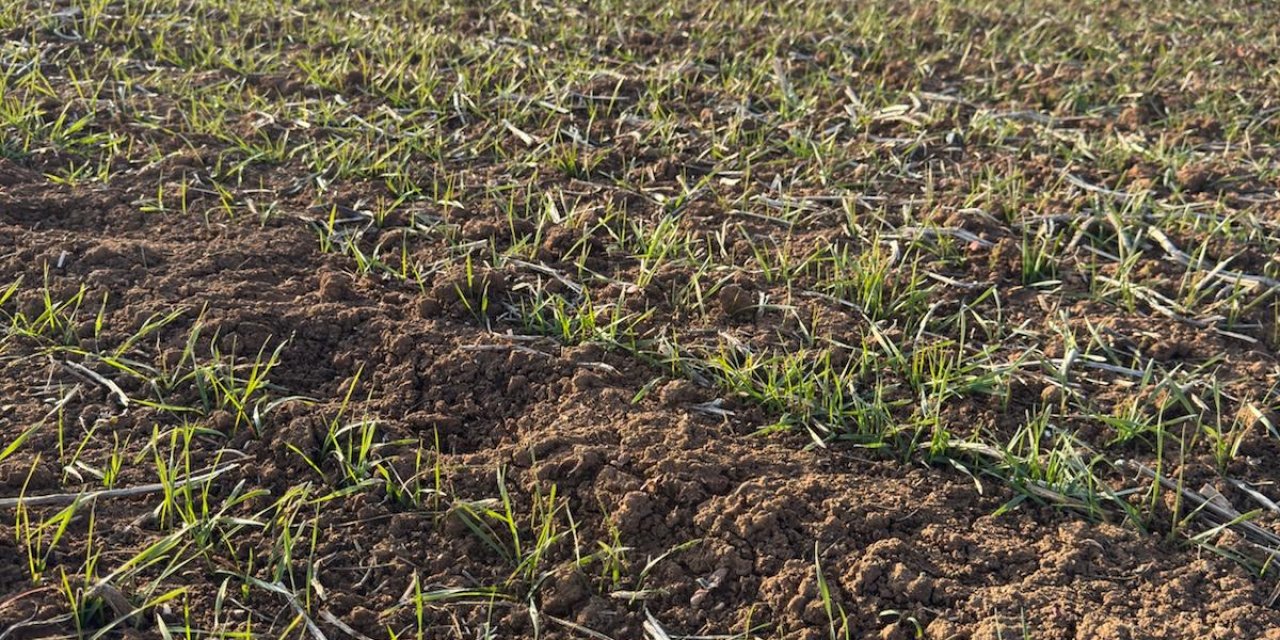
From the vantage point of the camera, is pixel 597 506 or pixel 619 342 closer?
pixel 597 506

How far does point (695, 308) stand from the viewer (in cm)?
263

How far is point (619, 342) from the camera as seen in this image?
246 centimetres

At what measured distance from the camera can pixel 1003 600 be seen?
1837 mm

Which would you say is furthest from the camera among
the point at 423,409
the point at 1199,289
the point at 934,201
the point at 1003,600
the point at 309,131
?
the point at 309,131

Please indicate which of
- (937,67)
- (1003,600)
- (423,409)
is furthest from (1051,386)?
(937,67)

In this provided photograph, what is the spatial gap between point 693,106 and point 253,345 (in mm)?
1822

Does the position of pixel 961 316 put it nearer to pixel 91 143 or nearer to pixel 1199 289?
pixel 1199 289

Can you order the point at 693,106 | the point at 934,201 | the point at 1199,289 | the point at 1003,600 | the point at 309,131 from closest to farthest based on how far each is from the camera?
the point at 1003,600, the point at 1199,289, the point at 934,201, the point at 309,131, the point at 693,106

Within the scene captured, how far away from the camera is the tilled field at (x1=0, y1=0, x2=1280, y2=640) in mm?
1867

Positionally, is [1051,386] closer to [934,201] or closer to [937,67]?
[934,201]

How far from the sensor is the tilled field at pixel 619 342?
1.87 metres

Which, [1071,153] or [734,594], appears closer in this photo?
Answer: [734,594]

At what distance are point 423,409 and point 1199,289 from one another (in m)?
1.86

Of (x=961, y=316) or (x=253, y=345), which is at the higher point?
(x=961, y=316)
